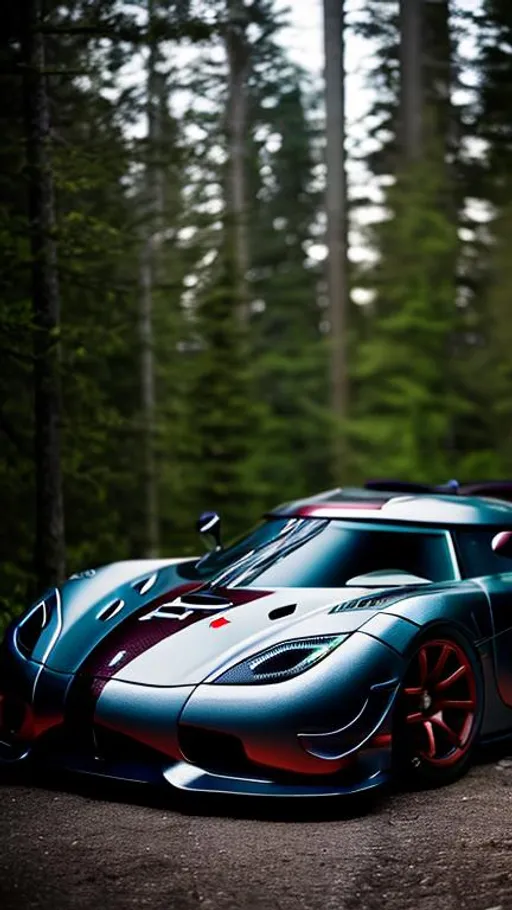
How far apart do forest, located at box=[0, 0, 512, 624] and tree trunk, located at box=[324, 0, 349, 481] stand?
0.06 metres

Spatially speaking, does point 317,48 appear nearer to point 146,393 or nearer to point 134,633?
point 146,393

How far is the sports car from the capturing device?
6.08 m

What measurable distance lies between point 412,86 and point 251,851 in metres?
29.9

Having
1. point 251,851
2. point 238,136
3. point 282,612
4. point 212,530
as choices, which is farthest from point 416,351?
point 251,851

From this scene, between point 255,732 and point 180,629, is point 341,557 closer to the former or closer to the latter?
point 180,629

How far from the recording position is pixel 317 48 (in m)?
29.5

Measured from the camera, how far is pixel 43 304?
11.5 m

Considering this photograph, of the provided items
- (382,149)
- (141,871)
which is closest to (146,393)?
(382,149)

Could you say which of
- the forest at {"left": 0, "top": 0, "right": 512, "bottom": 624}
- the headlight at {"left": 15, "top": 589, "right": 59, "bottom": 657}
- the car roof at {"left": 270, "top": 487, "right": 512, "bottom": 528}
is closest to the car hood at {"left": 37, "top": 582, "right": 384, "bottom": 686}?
the headlight at {"left": 15, "top": 589, "right": 59, "bottom": 657}

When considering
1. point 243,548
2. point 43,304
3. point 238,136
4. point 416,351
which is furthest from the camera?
point 416,351

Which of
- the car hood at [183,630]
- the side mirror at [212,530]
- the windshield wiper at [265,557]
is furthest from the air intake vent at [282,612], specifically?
the side mirror at [212,530]

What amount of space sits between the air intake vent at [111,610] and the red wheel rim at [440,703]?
5.49 ft

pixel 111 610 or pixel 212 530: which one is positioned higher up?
pixel 212 530

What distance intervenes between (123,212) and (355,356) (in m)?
20.0
